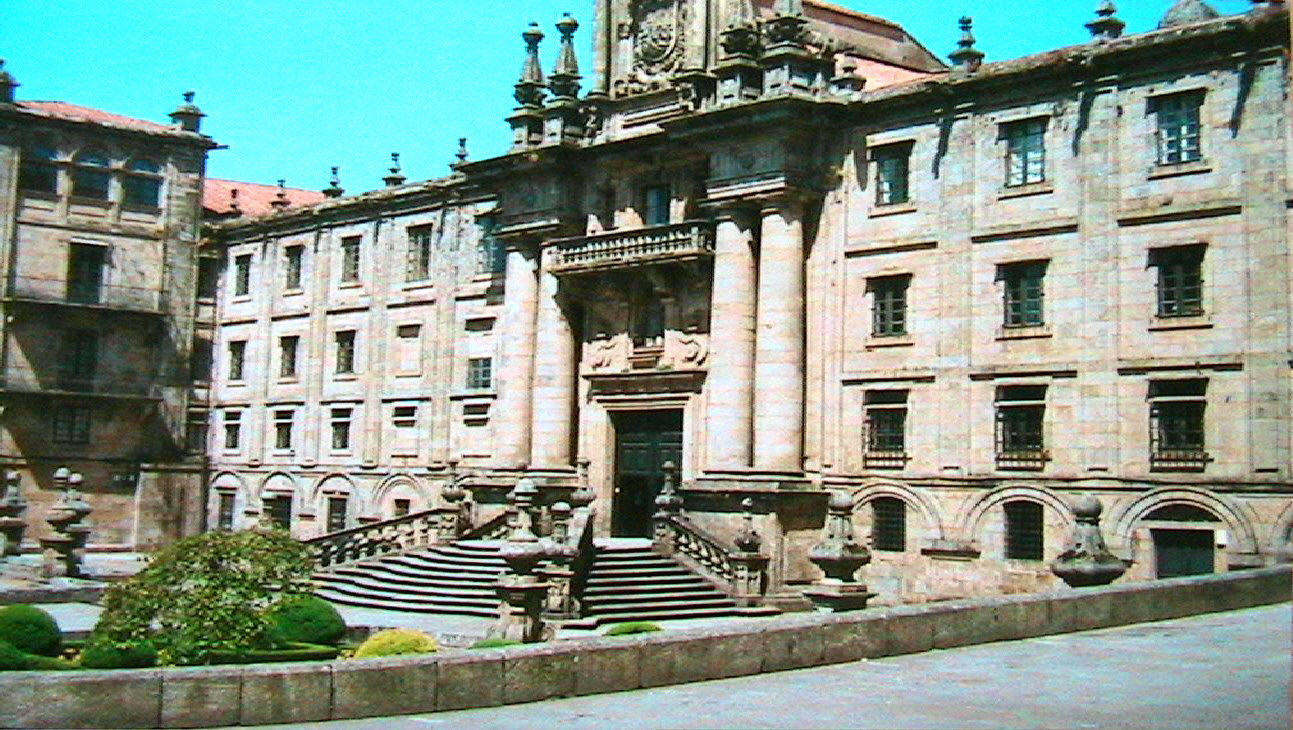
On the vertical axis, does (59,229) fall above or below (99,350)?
above

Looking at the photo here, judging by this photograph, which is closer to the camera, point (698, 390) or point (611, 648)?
point (611, 648)

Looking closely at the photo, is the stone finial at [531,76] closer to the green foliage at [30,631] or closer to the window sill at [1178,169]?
the window sill at [1178,169]

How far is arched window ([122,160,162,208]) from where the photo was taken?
54.2 m

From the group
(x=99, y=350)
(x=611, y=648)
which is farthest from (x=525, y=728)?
(x=99, y=350)

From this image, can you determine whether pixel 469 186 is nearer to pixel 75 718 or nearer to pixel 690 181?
pixel 690 181

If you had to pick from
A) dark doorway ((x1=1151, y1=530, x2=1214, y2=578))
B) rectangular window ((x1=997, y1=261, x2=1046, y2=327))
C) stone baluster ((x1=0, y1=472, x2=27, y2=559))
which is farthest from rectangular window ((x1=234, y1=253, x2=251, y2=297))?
dark doorway ((x1=1151, y1=530, x2=1214, y2=578))

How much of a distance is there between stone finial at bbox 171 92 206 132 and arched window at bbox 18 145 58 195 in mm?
4858

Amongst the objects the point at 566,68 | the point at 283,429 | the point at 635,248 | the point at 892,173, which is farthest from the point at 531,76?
the point at 283,429

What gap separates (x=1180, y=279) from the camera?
30.5 metres

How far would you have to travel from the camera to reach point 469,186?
153 ft

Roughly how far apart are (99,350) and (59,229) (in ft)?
14.6

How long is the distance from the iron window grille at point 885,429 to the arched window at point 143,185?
102 feet

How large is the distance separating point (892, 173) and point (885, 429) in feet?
19.8

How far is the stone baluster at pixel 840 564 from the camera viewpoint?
24.8 meters
